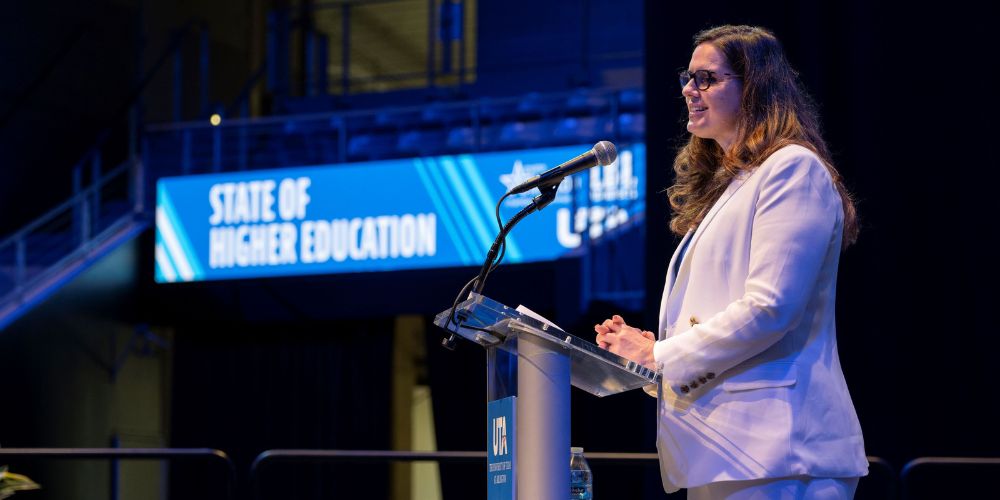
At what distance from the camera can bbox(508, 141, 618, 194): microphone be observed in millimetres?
1763

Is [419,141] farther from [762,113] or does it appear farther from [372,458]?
[762,113]

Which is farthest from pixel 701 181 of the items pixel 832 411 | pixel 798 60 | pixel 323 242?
pixel 323 242

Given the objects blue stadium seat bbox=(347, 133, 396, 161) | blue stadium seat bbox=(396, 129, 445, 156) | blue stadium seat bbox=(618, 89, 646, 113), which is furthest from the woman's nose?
blue stadium seat bbox=(347, 133, 396, 161)

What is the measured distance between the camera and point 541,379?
1646 millimetres

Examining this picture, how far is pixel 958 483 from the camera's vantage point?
3896 mm

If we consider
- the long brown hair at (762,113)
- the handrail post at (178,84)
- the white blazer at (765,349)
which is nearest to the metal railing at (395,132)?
the handrail post at (178,84)

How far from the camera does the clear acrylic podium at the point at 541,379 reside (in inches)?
64.3

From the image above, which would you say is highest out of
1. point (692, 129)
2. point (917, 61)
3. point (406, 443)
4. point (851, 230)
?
point (917, 61)

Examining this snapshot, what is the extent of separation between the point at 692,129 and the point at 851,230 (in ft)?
0.90

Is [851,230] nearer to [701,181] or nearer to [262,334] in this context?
[701,181]

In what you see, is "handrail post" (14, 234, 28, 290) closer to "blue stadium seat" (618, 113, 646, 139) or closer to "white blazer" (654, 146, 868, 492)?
"blue stadium seat" (618, 113, 646, 139)

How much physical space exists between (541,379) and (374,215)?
658cm

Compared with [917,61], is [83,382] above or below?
below

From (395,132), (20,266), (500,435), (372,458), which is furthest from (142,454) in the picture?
(395,132)
